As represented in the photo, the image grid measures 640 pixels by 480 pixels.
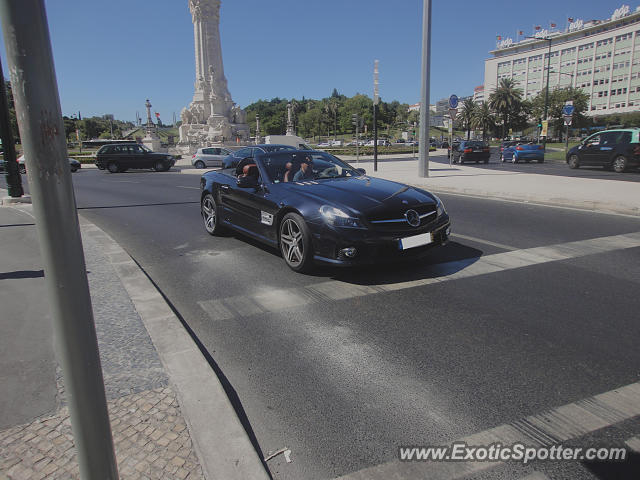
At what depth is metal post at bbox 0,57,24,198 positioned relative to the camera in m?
11.0

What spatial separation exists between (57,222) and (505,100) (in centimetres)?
9524

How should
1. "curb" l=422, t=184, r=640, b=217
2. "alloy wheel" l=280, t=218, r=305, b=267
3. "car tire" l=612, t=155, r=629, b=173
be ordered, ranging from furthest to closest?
"car tire" l=612, t=155, r=629, b=173
"curb" l=422, t=184, r=640, b=217
"alloy wheel" l=280, t=218, r=305, b=267

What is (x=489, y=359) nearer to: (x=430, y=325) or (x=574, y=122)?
(x=430, y=325)

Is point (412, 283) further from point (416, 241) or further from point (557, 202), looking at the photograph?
point (557, 202)

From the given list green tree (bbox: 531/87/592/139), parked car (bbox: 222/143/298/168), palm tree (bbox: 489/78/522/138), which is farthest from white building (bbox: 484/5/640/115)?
parked car (bbox: 222/143/298/168)

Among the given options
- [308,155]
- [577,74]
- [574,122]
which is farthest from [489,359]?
[577,74]

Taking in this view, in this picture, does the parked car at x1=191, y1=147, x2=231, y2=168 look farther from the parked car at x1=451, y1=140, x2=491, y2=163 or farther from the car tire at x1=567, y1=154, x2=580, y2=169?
the car tire at x1=567, y1=154, x2=580, y2=169

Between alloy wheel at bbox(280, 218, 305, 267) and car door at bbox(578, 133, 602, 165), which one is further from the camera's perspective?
car door at bbox(578, 133, 602, 165)

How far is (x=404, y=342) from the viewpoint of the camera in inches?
145

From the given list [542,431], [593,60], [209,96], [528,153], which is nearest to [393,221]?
[542,431]

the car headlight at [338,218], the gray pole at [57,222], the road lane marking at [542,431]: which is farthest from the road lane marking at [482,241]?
the gray pole at [57,222]

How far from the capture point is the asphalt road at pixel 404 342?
8.61 ft

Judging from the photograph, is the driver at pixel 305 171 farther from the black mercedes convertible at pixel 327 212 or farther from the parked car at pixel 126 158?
the parked car at pixel 126 158

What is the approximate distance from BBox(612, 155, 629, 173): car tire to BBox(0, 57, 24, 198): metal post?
2084 centimetres
